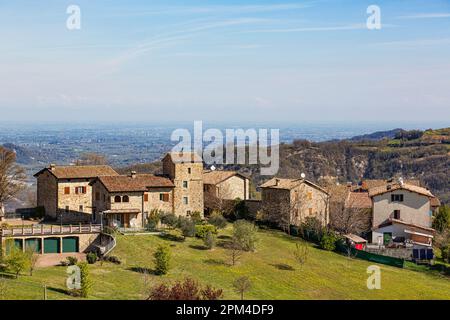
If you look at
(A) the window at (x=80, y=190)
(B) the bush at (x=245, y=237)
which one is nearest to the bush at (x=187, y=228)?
(B) the bush at (x=245, y=237)

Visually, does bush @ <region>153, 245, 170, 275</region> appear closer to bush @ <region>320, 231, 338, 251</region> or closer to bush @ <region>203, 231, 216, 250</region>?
bush @ <region>203, 231, 216, 250</region>

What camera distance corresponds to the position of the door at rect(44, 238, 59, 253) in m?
40.5

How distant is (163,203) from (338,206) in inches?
558

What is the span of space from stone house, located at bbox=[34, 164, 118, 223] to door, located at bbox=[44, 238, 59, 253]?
5355mm

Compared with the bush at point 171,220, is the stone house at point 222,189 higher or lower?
higher

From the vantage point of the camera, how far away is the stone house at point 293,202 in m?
48.9

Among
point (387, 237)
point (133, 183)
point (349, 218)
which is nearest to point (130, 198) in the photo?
point (133, 183)

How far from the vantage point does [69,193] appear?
46.8 m

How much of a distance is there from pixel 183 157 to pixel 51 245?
1221 centimetres

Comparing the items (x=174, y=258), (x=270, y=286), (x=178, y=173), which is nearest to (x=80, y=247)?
(x=174, y=258)

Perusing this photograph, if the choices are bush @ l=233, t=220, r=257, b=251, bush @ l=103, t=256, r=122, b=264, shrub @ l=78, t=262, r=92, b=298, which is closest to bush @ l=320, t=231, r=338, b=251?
bush @ l=233, t=220, r=257, b=251

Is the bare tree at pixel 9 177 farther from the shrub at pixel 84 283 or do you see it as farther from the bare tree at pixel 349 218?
the bare tree at pixel 349 218

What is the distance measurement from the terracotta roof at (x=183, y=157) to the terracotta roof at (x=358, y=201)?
12513 mm

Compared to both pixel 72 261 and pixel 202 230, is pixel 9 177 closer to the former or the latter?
pixel 72 261
